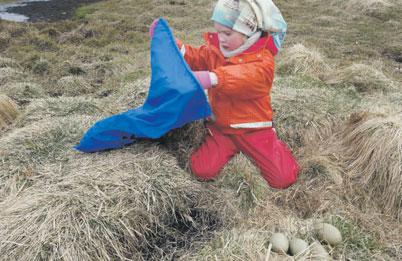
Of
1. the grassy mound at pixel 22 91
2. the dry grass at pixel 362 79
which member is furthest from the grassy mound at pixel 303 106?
the grassy mound at pixel 22 91

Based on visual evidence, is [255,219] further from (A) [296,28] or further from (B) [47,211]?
(A) [296,28]

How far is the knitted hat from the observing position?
3.15 meters

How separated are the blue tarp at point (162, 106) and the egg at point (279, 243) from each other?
108cm

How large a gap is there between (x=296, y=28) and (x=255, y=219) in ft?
28.1

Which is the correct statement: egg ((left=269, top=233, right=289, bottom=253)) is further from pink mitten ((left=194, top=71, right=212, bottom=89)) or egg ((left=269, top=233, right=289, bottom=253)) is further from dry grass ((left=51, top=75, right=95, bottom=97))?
dry grass ((left=51, top=75, right=95, bottom=97))

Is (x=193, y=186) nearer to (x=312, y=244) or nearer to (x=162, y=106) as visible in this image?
(x=162, y=106)

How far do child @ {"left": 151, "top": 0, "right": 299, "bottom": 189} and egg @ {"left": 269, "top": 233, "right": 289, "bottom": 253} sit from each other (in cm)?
95

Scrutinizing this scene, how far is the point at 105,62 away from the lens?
A: 761 centimetres

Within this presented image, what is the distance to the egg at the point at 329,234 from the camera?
272 cm

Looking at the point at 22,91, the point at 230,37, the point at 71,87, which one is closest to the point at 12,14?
the point at 71,87

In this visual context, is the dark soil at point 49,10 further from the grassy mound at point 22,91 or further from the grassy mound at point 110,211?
the grassy mound at point 110,211

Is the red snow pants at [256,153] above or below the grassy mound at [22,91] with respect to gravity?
above

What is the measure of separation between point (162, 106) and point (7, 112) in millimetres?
2781

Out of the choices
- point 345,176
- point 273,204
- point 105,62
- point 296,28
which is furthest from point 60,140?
point 296,28
